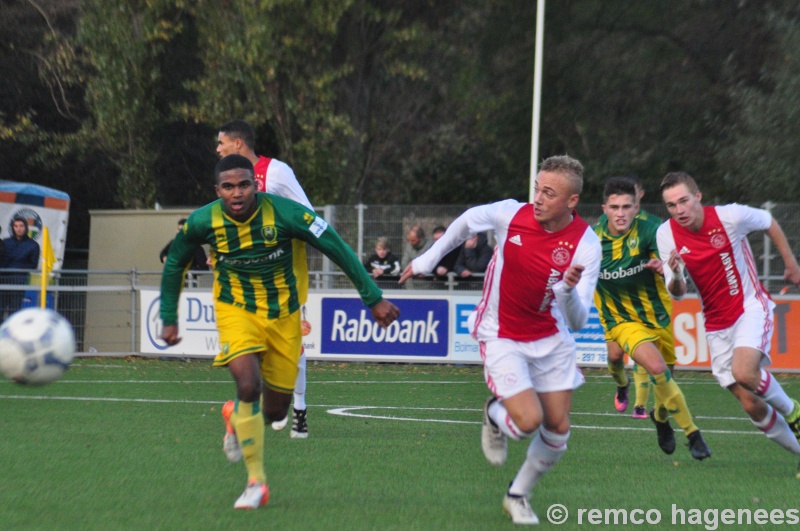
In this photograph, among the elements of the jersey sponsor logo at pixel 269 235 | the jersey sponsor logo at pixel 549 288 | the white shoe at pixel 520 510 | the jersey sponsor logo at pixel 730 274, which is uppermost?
the jersey sponsor logo at pixel 269 235

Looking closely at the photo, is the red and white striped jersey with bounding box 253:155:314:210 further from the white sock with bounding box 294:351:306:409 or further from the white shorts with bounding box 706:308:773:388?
the white shorts with bounding box 706:308:773:388

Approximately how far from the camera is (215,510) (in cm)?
659

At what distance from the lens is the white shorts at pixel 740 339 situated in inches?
319

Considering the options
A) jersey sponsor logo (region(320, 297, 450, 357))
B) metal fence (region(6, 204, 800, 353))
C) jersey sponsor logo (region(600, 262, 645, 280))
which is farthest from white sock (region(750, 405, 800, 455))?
metal fence (region(6, 204, 800, 353))

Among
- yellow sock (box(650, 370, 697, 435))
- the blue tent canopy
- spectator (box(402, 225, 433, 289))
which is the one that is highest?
the blue tent canopy

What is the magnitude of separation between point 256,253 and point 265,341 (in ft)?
1.73

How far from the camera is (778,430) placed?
26.7 feet

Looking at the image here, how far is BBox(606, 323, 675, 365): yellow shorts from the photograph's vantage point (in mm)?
9578

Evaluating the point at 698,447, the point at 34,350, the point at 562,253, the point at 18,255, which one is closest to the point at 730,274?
the point at 698,447

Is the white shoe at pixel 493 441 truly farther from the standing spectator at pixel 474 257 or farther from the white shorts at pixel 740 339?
the standing spectator at pixel 474 257

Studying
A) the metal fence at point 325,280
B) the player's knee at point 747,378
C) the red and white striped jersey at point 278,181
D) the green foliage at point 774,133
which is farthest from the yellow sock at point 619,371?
the green foliage at point 774,133

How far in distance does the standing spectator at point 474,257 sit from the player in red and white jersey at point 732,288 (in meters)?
9.78

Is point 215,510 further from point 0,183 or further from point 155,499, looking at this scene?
point 0,183

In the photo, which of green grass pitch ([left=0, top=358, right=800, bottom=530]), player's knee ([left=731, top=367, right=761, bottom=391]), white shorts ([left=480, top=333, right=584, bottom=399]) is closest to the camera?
green grass pitch ([left=0, top=358, right=800, bottom=530])
